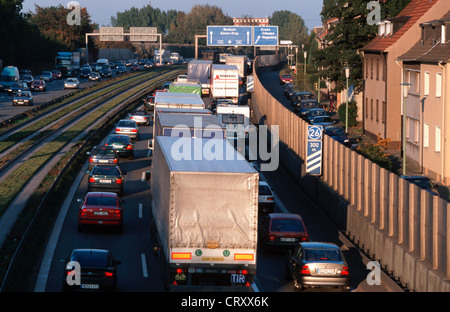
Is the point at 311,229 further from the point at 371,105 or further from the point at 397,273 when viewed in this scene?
the point at 371,105

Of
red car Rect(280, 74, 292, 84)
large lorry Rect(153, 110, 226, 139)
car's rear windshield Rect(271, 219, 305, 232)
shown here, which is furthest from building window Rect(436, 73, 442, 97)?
red car Rect(280, 74, 292, 84)

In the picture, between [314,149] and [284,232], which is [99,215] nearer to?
[284,232]

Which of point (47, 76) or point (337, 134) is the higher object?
point (47, 76)

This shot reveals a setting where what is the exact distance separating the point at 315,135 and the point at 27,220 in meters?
15.6

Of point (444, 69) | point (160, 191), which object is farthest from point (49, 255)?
point (444, 69)

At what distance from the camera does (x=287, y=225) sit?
92.3 feet

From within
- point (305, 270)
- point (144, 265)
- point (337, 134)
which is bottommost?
point (144, 265)

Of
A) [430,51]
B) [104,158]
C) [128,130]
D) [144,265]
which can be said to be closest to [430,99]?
[430,51]

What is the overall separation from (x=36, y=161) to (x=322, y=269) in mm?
27387

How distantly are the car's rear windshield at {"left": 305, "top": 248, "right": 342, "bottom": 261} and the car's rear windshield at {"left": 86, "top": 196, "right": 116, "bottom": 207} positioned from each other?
9940 millimetres

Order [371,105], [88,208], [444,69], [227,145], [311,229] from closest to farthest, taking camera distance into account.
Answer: [227,145] → [88,208] → [311,229] → [444,69] → [371,105]

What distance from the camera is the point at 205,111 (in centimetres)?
4003

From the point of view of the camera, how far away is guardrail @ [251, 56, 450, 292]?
874 inches
